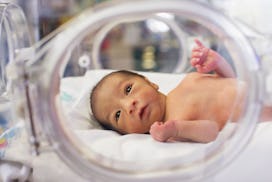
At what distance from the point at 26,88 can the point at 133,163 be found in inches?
6.9

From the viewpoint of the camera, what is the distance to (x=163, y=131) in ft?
2.33

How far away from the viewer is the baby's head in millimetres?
798

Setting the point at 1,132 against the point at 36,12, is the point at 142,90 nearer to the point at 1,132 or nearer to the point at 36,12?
the point at 1,132

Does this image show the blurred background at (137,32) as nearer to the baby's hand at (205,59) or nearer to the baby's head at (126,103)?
the baby's hand at (205,59)

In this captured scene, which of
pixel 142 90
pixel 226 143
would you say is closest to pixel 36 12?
pixel 142 90

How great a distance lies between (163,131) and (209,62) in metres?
0.21

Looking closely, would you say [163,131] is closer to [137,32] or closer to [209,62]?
[209,62]

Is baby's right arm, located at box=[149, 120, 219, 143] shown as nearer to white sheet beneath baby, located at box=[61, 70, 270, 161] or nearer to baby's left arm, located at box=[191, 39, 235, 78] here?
white sheet beneath baby, located at box=[61, 70, 270, 161]

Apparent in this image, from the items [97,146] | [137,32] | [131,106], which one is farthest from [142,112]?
[137,32]

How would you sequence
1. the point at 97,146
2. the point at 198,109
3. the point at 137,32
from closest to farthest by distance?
the point at 97,146 < the point at 198,109 < the point at 137,32

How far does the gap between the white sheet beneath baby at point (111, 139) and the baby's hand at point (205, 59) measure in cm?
11

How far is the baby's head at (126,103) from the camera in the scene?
80 centimetres

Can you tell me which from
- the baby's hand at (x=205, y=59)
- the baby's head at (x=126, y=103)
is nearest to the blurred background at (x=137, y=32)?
the baby's hand at (x=205, y=59)

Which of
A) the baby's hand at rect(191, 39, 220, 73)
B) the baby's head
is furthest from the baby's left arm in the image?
the baby's head
